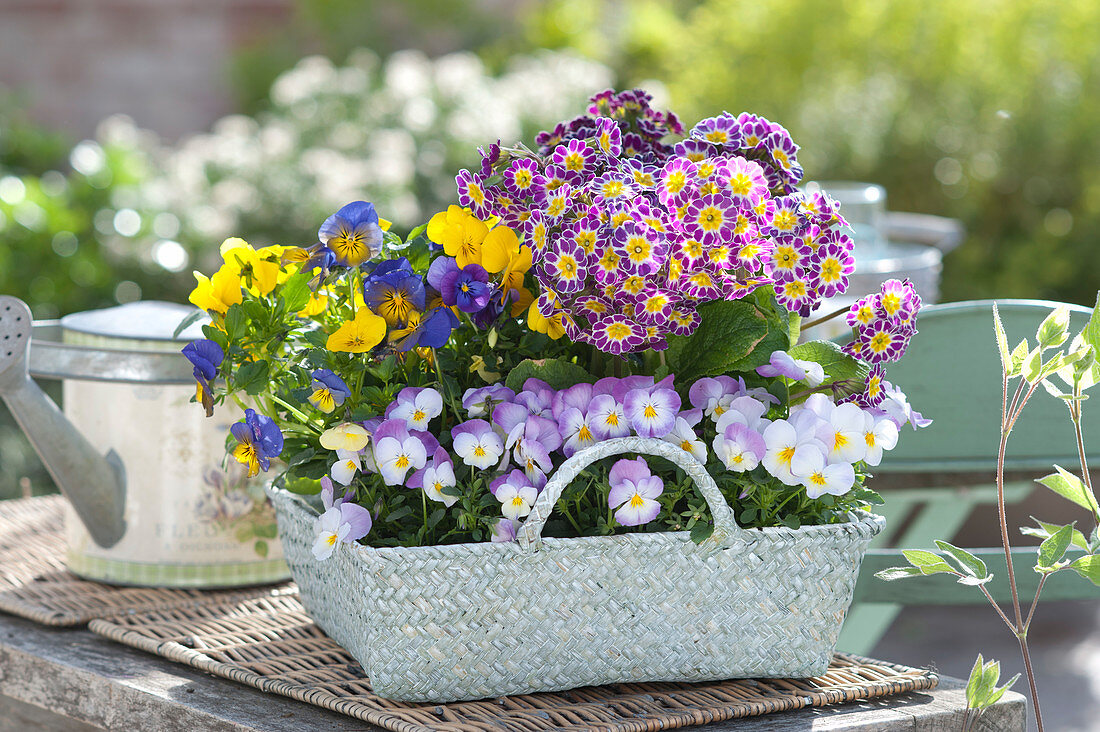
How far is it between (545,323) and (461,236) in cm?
8

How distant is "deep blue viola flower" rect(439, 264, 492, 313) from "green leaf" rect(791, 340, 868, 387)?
8.8 inches

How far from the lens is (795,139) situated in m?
3.90

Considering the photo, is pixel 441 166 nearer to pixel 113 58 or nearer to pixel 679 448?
pixel 113 58

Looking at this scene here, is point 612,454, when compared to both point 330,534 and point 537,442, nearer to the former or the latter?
point 537,442

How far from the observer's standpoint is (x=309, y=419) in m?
0.82

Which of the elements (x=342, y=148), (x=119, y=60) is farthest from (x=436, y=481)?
(x=119, y=60)

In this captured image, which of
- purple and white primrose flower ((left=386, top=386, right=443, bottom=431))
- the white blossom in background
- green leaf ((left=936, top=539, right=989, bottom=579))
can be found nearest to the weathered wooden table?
green leaf ((left=936, top=539, right=989, bottom=579))

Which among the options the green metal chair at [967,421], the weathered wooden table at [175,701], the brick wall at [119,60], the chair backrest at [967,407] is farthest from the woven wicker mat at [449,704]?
the brick wall at [119,60]

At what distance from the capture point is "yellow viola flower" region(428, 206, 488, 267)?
0.77m

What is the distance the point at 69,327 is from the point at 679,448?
0.65m

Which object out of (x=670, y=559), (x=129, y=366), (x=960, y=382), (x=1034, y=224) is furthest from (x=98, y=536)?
(x=1034, y=224)

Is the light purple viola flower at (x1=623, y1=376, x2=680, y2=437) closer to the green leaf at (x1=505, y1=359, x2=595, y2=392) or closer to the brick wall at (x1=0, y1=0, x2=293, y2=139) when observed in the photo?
the green leaf at (x1=505, y1=359, x2=595, y2=392)

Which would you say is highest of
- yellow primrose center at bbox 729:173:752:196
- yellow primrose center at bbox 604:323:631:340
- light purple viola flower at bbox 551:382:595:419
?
yellow primrose center at bbox 729:173:752:196

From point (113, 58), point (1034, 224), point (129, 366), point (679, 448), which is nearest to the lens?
point (679, 448)
